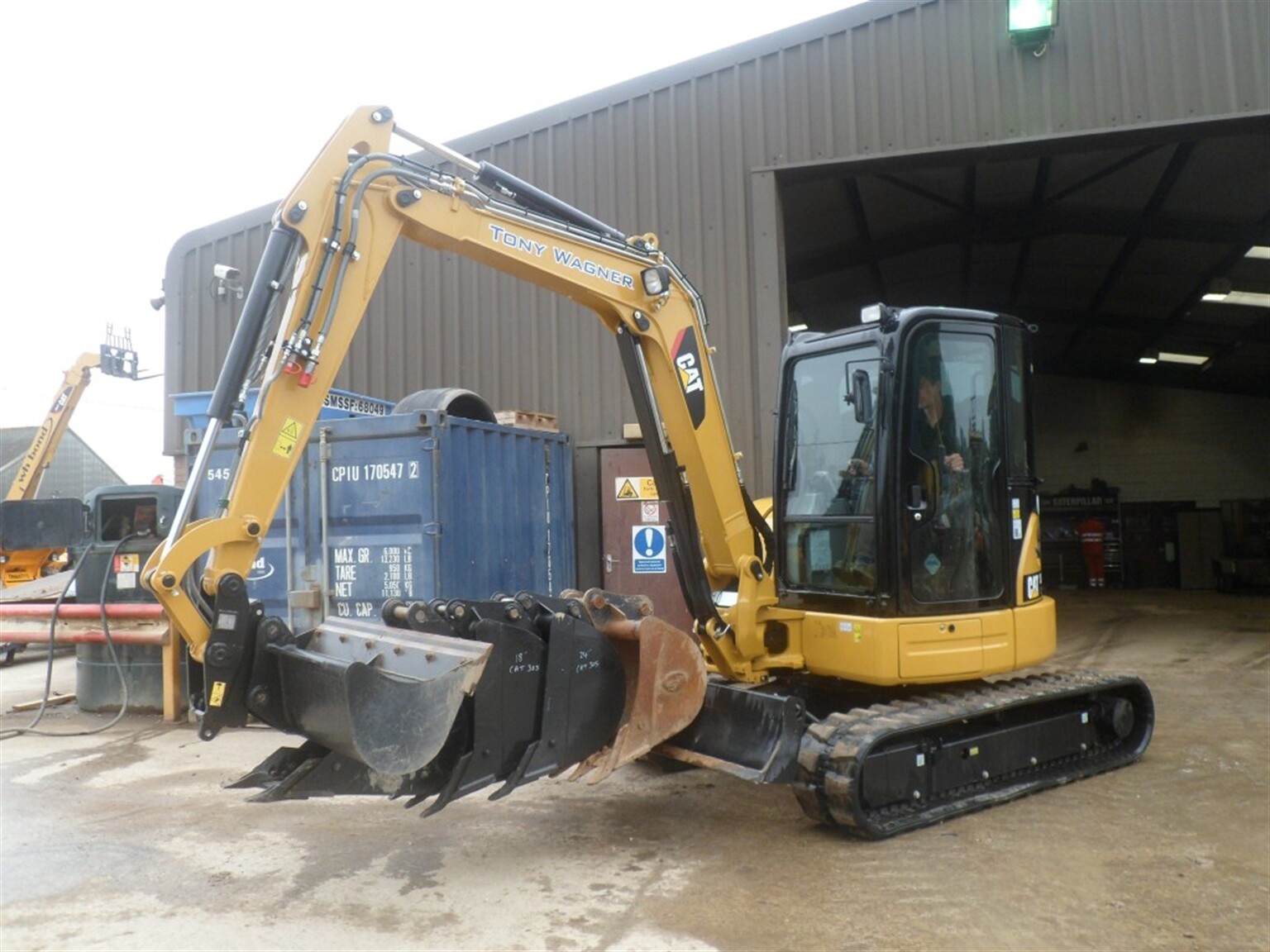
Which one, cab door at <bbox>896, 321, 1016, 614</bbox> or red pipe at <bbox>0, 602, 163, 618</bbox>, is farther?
red pipe at <bbox>0, 602, 163, 618</bbox>

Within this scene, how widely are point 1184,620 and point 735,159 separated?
386 inches

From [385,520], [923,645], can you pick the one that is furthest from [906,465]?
[385,520]

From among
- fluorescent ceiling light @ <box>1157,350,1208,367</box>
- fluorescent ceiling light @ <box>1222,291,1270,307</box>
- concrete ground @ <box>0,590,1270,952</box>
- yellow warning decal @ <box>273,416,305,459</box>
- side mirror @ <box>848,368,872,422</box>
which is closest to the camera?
concrete ground @ <box>0,590,1270,952</box>

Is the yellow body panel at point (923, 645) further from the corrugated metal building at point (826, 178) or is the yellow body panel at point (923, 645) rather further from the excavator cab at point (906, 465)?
the corrugated metal building at point (826, 178)

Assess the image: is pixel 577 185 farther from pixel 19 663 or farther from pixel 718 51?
pixel 19 663

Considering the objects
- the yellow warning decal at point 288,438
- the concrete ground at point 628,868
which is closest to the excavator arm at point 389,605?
the yellow warning decal at point 288,438

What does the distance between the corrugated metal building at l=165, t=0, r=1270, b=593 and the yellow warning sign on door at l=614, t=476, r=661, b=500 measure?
0.48 metres

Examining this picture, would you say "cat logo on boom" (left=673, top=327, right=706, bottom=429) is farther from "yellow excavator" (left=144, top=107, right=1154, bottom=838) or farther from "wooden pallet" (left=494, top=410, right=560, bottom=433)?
"wooden pallet" (left=494, top=410, right=560, bottom=433)

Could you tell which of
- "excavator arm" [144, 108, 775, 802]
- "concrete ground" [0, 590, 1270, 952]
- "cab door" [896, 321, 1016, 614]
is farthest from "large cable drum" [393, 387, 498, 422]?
"cab door" [896, 321, 1016, 614]

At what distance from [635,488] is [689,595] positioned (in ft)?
15.7

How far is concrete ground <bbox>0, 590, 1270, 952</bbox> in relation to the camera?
4055 millimetres

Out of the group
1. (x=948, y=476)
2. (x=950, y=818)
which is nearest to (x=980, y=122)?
(x=948, y=476)

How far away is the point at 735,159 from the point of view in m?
10.3

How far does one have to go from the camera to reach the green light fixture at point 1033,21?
910 cm
